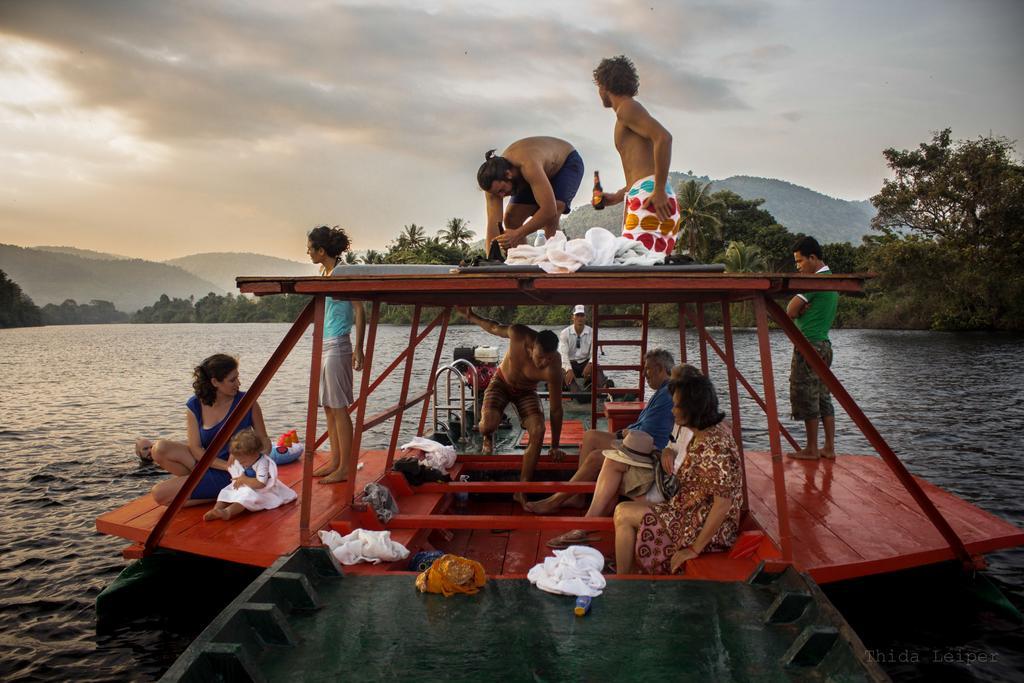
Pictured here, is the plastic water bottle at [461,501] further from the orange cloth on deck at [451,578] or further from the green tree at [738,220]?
the green tree at [738,220]

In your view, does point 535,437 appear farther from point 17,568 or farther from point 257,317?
point 257,317

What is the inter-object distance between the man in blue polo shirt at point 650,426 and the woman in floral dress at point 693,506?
569 mm

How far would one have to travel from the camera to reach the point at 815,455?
22.6 ft

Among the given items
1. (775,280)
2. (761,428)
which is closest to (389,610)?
(775,280)

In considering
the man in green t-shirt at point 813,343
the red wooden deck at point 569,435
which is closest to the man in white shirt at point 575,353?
the red wooden deck at point 569,435

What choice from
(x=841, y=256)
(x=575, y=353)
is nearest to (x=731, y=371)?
(x=575, y=353)

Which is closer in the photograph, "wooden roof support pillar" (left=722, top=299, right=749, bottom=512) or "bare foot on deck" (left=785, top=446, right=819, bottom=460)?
"wooden roof support pillar" (left=722, top=299, right=749, bottom=512)

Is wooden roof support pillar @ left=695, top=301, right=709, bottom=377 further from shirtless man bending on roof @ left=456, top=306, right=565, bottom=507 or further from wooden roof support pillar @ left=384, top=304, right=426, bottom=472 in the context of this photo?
wooden roof support pillar @ left=384, top=304, right=426, bottom=472

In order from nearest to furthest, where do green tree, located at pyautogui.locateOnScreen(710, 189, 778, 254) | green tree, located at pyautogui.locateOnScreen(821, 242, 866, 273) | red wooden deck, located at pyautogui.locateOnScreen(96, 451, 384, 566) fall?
red wooden deck, located at pyautogui.locateOnScreen(96, 451, 384, 566) → green tree, located at pyautogui.locateOnScreen(821, 242, 866, 273) → green tree, located at pyautogui.locateOnScreen(710, 189, 778, 254)

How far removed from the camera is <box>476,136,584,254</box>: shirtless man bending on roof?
526 cm

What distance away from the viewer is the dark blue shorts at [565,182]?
595 cm

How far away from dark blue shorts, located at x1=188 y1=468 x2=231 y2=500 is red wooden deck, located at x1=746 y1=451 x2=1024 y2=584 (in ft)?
14.5

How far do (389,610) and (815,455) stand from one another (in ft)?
17.0

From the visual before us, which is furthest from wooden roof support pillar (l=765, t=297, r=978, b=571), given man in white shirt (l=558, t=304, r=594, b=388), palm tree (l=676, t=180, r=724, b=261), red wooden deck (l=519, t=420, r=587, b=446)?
palm tree (l=676, t=180, r=724, b=261)
